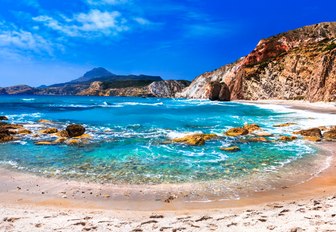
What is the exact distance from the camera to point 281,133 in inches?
1214

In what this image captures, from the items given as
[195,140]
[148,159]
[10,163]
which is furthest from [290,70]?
[10,163]

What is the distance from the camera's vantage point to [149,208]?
37.6 ft

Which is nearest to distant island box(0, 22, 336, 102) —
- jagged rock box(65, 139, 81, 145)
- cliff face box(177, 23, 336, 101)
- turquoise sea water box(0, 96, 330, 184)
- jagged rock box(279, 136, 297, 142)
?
cliff face box(177, 23, 336, 101)

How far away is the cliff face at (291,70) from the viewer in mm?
74438

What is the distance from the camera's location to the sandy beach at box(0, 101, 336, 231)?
912cm

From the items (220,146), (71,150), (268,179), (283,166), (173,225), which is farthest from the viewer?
(220,146)

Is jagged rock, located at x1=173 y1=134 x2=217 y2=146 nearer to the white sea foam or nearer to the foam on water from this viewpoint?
Result: the foam on water

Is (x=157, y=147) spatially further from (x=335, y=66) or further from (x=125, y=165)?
(x=335, y=66)

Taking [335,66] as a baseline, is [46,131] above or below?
below

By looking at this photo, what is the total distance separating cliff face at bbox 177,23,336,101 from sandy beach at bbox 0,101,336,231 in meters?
67.4

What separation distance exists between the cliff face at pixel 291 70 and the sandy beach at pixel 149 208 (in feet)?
221

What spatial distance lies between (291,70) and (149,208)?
341 ft

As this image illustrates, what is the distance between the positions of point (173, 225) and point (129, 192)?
4.48 metres

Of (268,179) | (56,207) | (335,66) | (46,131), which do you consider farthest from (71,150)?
(335,66)
